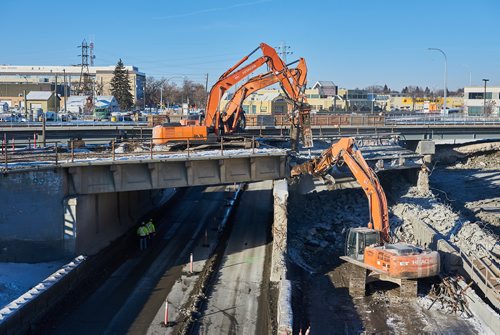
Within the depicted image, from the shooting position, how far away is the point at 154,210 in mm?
33750

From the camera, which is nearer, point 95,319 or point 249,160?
point 95,319

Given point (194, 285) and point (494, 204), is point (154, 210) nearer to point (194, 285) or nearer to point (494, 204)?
point (194, 285)

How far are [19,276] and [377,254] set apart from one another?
491 inches

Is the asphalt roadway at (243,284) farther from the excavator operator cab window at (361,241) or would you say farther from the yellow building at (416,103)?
the yellow building at (416,103)

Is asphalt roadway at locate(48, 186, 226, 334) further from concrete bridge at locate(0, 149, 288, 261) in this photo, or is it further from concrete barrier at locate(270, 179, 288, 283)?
concrete barrier at locate(270, 179, 288, 283)

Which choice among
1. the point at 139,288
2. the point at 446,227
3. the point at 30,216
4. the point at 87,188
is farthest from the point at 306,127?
the point at 30,216

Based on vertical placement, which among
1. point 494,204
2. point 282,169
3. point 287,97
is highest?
point 287,97

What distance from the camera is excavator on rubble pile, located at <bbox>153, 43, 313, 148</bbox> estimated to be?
29.9 meters

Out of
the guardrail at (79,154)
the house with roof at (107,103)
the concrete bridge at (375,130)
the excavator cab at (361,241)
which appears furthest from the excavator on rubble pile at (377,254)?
the house with roof at (107,103)

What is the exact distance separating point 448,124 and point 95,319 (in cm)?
4422

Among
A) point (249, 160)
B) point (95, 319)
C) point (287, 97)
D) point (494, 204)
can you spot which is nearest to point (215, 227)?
point (249, 160)

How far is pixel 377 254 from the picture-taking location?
66.7 ft

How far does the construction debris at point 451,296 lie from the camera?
19531 mm

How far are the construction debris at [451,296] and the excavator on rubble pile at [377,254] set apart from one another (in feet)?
3.00
